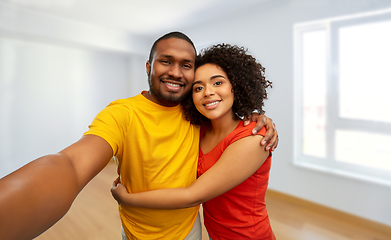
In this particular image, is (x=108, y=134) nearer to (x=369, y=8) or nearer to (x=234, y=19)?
(x=369, y=8)

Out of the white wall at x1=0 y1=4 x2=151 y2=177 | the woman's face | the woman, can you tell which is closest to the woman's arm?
the woman

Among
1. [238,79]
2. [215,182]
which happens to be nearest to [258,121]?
[238,79]

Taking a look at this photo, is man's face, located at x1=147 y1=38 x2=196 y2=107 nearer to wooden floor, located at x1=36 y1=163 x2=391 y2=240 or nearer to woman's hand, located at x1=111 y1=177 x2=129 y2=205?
woman's hand, located at x1=111 y1=177 x2=129 y2=205

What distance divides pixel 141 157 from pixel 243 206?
22.2 inches

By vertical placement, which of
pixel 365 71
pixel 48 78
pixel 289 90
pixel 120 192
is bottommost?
pixel 120 192

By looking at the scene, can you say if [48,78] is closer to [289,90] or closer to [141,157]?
[141,157]

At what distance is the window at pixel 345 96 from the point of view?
2466 millimetres

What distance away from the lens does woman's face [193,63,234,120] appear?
1096 millimetres

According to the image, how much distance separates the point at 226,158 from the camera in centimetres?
95

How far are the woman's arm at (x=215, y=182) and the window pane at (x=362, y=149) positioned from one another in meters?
2.39

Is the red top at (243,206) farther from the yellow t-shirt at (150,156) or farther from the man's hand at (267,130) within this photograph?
the yellow t-shirt at (150,156)

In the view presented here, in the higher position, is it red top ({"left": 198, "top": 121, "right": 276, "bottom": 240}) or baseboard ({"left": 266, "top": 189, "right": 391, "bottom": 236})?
red top ({"left": 198, "top": 121, "right": 276, "bottom": 240})

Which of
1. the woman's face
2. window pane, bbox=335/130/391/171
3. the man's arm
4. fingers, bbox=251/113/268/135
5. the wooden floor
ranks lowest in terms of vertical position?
the wooden floor

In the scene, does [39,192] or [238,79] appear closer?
[39,192]
